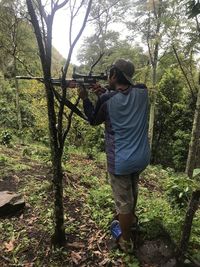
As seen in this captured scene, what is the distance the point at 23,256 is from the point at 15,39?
12.6 metres

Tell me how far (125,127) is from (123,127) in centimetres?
2

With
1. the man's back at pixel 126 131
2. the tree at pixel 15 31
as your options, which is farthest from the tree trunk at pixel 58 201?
the tree at pixel 15 31

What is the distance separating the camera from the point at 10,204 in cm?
436

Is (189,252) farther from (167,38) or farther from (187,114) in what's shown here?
(187,114)

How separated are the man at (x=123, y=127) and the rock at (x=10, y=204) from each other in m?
1.66

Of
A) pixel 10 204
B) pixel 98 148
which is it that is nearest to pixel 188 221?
pixel 10 204

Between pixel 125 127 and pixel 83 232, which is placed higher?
pixel 125 127

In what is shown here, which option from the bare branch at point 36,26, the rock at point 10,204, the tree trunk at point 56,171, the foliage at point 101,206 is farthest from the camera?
the rock at point 10,204

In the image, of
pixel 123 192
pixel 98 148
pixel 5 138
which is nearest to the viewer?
pixel 123 192

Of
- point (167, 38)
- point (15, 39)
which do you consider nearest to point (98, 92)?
point (167, 38)

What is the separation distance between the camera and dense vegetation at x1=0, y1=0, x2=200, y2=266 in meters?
3.74

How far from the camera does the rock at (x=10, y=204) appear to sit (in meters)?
4.32

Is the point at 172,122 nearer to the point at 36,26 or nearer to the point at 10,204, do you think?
the point at 10,204

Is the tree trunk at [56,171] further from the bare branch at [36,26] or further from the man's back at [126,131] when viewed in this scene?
the man's back at [126,131]
